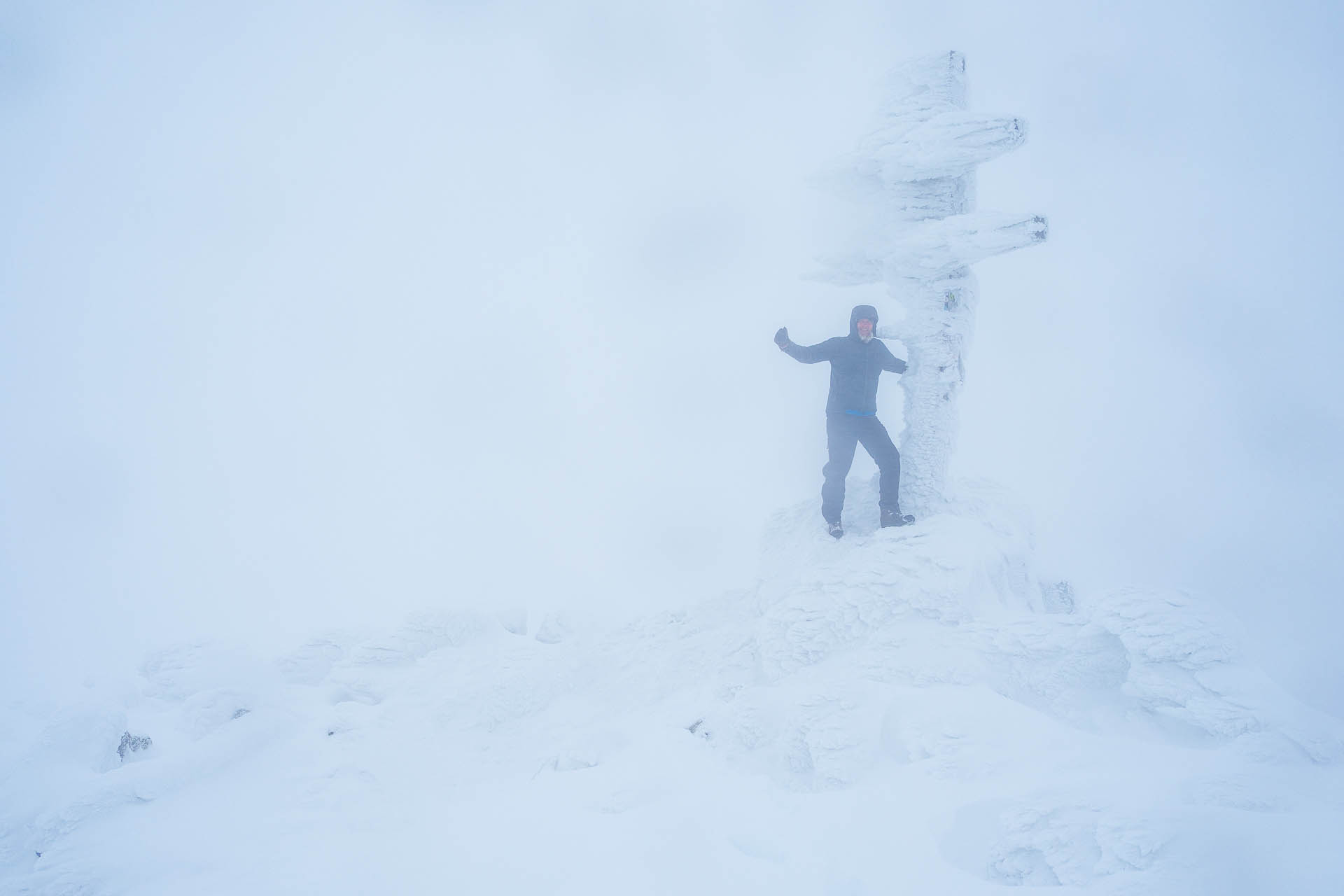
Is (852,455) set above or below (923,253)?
below

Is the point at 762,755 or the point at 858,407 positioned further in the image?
the point at 858,407

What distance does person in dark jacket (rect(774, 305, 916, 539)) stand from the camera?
22.0 ft

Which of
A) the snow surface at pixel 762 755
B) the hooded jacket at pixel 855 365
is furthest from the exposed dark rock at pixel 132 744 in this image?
the hooded jacket at pixel 855 365

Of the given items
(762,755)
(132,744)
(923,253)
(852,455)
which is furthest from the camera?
(852,455)

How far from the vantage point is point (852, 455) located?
6.85m

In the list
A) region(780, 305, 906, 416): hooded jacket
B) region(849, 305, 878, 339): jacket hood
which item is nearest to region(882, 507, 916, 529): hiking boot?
region(780, 305, 906, 416): hooded jacket

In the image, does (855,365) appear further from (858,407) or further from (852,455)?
(852,455)

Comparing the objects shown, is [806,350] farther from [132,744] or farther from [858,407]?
[132,744]

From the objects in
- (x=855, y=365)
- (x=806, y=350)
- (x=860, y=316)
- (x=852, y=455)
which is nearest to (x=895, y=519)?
(x=852, y=455)

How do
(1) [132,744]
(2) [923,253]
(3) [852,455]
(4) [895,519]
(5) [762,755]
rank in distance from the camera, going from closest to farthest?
1. (5) [762,755]
2. (1) [132,744]
3. (2) [923,253]
4. (4) [895,519]
5. (3) [852,455]

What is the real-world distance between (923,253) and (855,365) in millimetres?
1303

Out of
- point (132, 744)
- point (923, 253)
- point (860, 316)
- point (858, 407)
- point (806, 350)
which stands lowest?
point (132, 744)

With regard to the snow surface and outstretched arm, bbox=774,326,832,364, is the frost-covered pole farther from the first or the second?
the snow surface

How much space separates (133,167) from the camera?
130 meters
